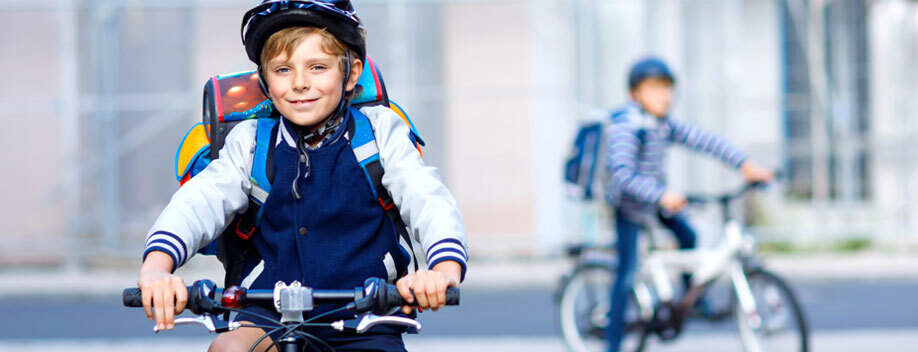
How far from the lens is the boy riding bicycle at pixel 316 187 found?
2.67 meters

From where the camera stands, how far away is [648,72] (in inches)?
239

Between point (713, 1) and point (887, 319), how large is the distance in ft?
20.4

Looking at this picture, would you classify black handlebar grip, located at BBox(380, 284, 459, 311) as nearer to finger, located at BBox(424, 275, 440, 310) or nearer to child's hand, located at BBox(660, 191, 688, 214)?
finger, located at BBox(424, 275, 440, 310)

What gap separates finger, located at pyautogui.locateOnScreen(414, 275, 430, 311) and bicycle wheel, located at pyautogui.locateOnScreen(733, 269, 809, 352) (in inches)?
154

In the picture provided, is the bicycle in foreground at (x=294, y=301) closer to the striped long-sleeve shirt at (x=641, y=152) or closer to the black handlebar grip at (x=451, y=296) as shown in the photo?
the black handlebar grip at (x=451, y=296)

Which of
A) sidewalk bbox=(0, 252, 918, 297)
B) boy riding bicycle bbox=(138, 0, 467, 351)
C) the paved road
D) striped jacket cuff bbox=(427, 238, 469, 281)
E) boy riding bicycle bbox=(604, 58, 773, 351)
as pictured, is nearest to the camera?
striped jacket cuff bbox=(427, 238, 469, 281)

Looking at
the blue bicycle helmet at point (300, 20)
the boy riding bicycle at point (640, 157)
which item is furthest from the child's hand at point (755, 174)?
the blue bicycle helmet at point (300, 20)

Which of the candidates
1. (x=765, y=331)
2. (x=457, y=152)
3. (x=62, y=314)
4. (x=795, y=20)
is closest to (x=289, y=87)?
(x=765, y=331)

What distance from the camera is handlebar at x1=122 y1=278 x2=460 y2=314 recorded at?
93.0 inches

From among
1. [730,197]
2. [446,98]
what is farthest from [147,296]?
[446,98]

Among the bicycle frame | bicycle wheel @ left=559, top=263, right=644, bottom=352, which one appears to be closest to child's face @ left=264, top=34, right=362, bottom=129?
the bicycle frame

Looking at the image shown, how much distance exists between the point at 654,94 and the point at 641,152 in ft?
0.98

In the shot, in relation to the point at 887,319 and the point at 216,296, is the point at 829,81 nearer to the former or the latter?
the point at 887,319

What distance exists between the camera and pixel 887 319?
873cm
